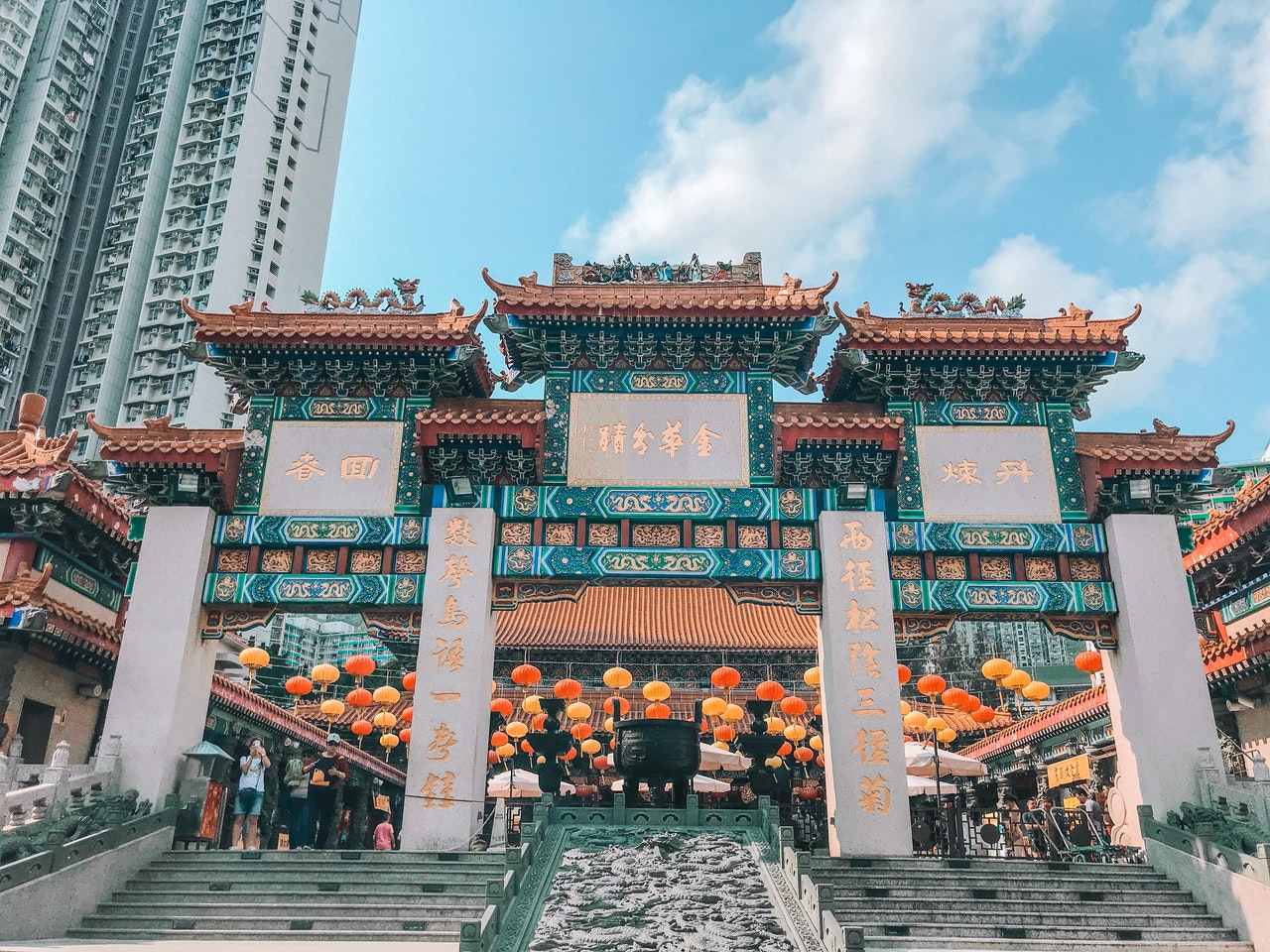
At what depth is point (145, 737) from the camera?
1375cm

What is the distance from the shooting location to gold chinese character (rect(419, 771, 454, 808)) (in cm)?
1331

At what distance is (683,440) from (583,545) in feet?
7.62

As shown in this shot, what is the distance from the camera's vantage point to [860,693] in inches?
547

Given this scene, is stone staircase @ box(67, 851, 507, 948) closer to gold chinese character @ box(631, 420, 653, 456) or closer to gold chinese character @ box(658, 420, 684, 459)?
gold chinese character @ box(631, 420, 653, 456)

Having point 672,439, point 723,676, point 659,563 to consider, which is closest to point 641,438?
point 672,439

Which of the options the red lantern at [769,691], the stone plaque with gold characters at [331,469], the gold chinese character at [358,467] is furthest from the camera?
the red lantern at [769,691]

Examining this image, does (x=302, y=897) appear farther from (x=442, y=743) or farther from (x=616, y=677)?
(x=616, y=677)

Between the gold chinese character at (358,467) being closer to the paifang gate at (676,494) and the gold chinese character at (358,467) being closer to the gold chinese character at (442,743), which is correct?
the paifang gate at (676,494)

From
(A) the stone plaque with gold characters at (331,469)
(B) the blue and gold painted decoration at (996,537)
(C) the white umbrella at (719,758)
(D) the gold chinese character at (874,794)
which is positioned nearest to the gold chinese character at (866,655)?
(D) the gold chinese character at (874,794)

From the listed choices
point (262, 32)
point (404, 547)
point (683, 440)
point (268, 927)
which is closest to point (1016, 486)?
point (683, 440)

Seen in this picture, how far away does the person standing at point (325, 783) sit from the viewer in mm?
16391

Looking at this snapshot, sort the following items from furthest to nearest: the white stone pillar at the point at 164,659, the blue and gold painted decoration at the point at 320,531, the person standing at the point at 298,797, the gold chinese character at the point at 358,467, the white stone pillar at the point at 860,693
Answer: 1. the person standing at the point at 298,797
2. the gold chinese character at the point at 358,467
3. the blue and gold painted decoration at the point at 320,531
4. the white stone pillar at the point at 164,659
5. the white stone pillar at the point at 860,693

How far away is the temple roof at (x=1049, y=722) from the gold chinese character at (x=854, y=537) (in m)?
8.05

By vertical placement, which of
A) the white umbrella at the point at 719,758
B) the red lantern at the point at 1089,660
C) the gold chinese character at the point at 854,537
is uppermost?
the gold chinese character at the point at 854,537
